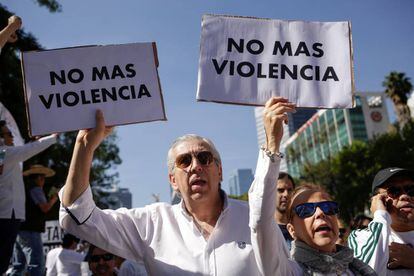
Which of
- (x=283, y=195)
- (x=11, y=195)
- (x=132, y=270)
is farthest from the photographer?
(x=283, y=195)

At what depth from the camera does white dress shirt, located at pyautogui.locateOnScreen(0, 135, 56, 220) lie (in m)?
4.18

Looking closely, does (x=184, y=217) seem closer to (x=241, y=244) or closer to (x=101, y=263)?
(x=241, y=244)

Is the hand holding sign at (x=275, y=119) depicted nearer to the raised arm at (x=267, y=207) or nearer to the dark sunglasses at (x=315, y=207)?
the raised arm at (x=267, y=207)

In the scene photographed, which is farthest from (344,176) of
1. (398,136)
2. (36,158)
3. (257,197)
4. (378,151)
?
(257,197)

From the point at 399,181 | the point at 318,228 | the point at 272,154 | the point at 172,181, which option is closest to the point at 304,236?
the point at 318,228

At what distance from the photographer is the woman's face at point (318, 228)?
2528mm

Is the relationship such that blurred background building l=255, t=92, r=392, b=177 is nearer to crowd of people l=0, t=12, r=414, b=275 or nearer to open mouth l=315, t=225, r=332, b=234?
crowd of people l=0, t=12, r=414, b=275

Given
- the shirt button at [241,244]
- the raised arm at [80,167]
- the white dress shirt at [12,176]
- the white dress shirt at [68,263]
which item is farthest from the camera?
the white dress shirt at [68,263]

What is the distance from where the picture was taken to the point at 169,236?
8.46ft

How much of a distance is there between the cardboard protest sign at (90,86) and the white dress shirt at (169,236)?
1.89 ft

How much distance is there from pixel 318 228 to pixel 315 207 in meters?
0.13

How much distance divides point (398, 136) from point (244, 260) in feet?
121

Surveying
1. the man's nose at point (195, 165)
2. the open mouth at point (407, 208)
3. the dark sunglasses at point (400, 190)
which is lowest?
the open mouth at point (407, 208)

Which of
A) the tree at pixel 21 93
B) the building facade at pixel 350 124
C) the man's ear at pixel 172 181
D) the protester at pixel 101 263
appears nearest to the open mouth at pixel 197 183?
the man's ear at pixel 172 181
